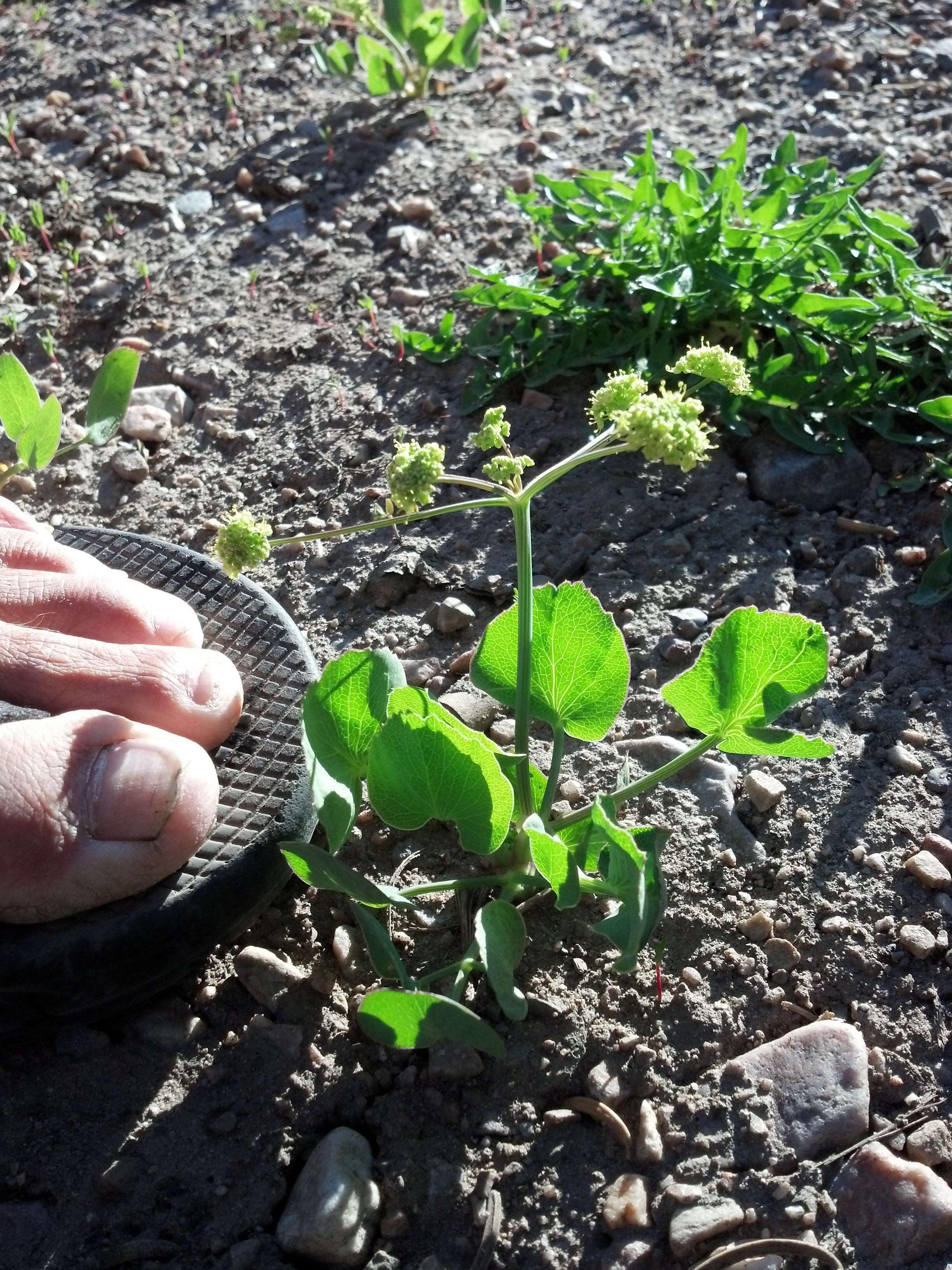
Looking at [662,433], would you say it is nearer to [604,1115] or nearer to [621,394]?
[621,394]

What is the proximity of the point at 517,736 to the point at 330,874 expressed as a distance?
0.34 meters

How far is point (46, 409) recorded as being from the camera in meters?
1.89

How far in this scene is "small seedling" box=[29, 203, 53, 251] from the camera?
10.2ft

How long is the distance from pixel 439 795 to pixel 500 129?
2.60 meters

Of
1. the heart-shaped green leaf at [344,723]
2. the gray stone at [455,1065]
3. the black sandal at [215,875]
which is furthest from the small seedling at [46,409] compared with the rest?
the gray stone at [455,1065]

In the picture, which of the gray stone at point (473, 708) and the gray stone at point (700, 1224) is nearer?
the gray stone at point (700, 1224)

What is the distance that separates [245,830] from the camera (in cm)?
168

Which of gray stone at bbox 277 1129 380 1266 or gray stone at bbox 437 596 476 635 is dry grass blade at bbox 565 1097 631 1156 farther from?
gray stone at bbox 437 596 476 635

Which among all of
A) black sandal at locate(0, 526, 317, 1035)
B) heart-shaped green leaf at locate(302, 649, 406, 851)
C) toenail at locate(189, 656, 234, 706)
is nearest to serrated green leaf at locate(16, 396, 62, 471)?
black sandal at locate(0, 526, 317, 1035)

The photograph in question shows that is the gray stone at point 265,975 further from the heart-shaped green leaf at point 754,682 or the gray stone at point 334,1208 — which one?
the heart-shaped green leaf at point 754,682

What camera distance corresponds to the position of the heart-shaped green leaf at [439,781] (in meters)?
1.43

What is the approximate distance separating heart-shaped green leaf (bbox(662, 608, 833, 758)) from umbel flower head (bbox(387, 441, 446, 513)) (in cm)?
43

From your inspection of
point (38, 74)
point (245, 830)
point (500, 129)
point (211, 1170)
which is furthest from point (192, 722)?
point (38, 74)

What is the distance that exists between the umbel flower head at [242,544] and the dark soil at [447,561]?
568 millimetres
